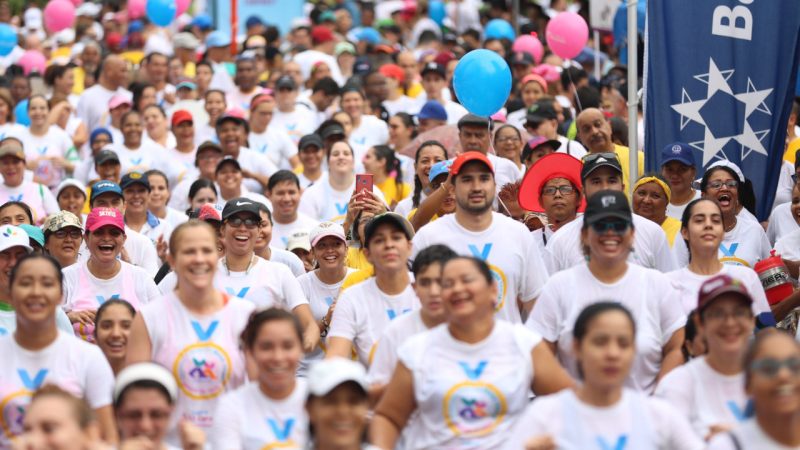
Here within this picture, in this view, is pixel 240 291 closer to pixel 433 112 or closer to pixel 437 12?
pixel 433 112

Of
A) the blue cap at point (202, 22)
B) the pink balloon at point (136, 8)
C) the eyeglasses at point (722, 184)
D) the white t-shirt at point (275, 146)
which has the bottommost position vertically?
the eyeglasses at point (722, 184)

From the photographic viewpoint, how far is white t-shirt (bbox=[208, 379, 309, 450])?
6816 millimetres

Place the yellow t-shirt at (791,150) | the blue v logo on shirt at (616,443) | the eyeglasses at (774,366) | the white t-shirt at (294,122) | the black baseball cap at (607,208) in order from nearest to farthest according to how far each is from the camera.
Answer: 1. the eyeglasses at (774,366)
2. the blue v logo on shirt at (616,443)
3. the black baseball cap at (607,208)
4. the yellow t-shirt at (791,150)
5. the white t-shirt at (294,122)

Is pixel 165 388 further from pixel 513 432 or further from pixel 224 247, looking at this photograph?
pixel 224 247

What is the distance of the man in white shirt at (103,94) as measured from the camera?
1645 centimetres

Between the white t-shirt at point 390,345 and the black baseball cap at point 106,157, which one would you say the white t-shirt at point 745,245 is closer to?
the white t-shirt at point 390,345

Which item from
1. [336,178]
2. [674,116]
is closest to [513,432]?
[674,116]

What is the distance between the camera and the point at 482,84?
11.5 meters

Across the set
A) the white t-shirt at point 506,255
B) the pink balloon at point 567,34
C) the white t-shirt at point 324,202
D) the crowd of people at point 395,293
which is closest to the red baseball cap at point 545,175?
the crowd of people at point 395,293

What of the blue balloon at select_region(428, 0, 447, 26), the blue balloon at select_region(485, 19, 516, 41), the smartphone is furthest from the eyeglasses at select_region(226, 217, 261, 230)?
the blue balloon at select_region(428, 0, 447, 26)

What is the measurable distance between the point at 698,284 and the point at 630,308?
0.81 metres

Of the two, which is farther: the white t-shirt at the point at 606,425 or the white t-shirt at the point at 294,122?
the white t-shirt at the point at 294,122

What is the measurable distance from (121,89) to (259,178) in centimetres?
345

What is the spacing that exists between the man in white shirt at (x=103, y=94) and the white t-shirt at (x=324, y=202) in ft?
14.5
